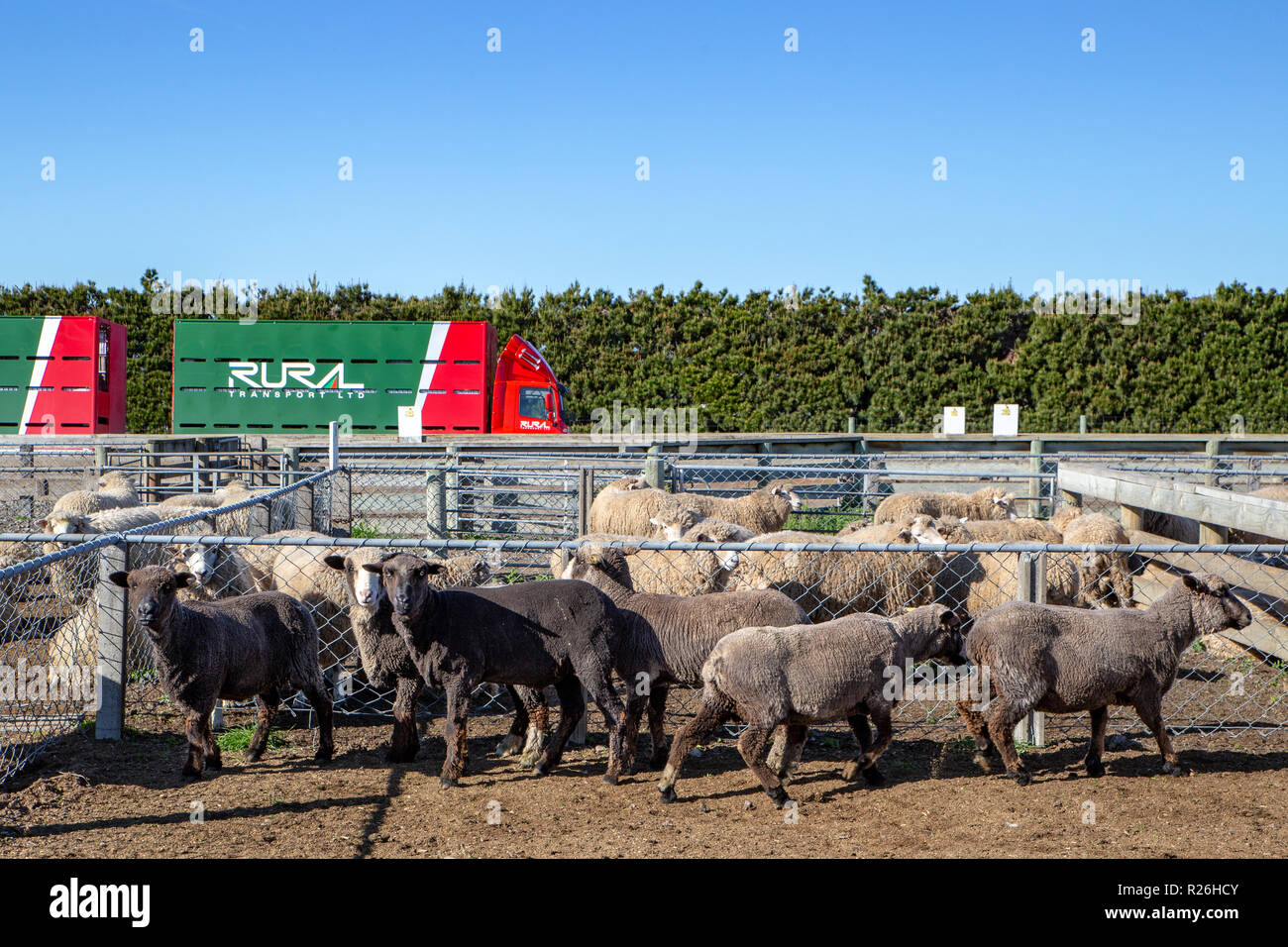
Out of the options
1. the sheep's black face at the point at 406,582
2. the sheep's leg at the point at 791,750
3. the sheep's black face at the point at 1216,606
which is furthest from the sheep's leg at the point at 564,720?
the sheep's black face at the point at 1216,606

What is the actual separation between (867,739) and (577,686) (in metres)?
1.51

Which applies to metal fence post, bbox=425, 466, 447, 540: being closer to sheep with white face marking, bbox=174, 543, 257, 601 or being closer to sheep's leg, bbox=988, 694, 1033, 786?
sheep with white face marking, bbox=174, 543, 257, 601

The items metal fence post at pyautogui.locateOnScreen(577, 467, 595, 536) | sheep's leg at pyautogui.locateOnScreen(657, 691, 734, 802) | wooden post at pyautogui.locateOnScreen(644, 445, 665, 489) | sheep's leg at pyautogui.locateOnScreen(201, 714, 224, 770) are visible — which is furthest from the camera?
wooden post at pyautogui.locateOnScreen(644, 445, 665, 489)

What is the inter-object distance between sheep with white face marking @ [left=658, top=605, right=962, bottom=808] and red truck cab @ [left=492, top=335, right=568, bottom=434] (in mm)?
16625

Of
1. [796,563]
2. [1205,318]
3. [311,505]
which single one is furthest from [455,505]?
[1205,318]

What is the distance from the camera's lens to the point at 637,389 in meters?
25.7

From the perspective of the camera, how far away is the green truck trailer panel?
2125cm

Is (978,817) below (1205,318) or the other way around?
below

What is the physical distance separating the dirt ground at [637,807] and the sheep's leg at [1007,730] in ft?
0.22

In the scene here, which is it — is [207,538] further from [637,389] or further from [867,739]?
[637,389]

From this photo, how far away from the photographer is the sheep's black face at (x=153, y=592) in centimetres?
472

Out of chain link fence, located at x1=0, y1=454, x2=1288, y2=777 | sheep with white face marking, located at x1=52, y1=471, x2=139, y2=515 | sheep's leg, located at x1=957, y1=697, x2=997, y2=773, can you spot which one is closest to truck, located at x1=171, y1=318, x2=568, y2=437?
sheep with white face marking, located at x1=52, y1=471, x2=139, y2=515

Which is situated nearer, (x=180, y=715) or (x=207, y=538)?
(x=207, y=538)

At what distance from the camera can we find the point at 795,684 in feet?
15.0
